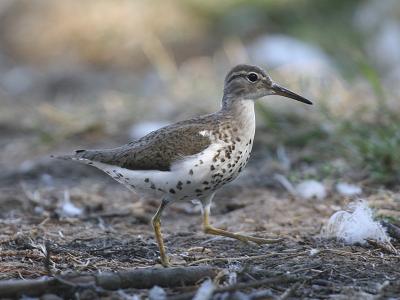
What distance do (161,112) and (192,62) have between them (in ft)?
14.4

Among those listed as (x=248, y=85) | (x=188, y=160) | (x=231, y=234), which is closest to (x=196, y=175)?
(x=188, y=160)

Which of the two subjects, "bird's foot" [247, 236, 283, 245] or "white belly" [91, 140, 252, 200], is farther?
"bird's foot" [247, 236, 283, 245]

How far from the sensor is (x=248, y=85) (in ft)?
18.1

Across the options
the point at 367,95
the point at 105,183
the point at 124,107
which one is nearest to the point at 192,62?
the point at 124,107

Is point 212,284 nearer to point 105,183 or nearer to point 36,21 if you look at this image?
point 105,183

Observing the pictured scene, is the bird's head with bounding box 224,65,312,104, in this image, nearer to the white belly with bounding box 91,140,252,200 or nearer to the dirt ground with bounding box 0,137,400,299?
the white belly with bounding box 91,140,252,200

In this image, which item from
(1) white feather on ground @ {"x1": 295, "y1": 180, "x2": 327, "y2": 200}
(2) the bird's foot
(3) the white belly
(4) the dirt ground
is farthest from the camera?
(1) white feather on ground @ {"x1": 295, "y1": 180, "x2": 327, "y2": 200}

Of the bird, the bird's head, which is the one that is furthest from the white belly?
the bird's head

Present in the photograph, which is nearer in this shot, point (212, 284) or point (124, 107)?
point (212, 284)

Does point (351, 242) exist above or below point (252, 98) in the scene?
below

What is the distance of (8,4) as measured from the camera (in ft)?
53.4

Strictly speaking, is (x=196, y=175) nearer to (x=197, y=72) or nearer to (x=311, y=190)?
(x=311, y=190)

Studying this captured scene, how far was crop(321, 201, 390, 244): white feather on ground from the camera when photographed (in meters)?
4.84

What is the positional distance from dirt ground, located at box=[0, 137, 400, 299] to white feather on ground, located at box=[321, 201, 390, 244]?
0.08 meters
